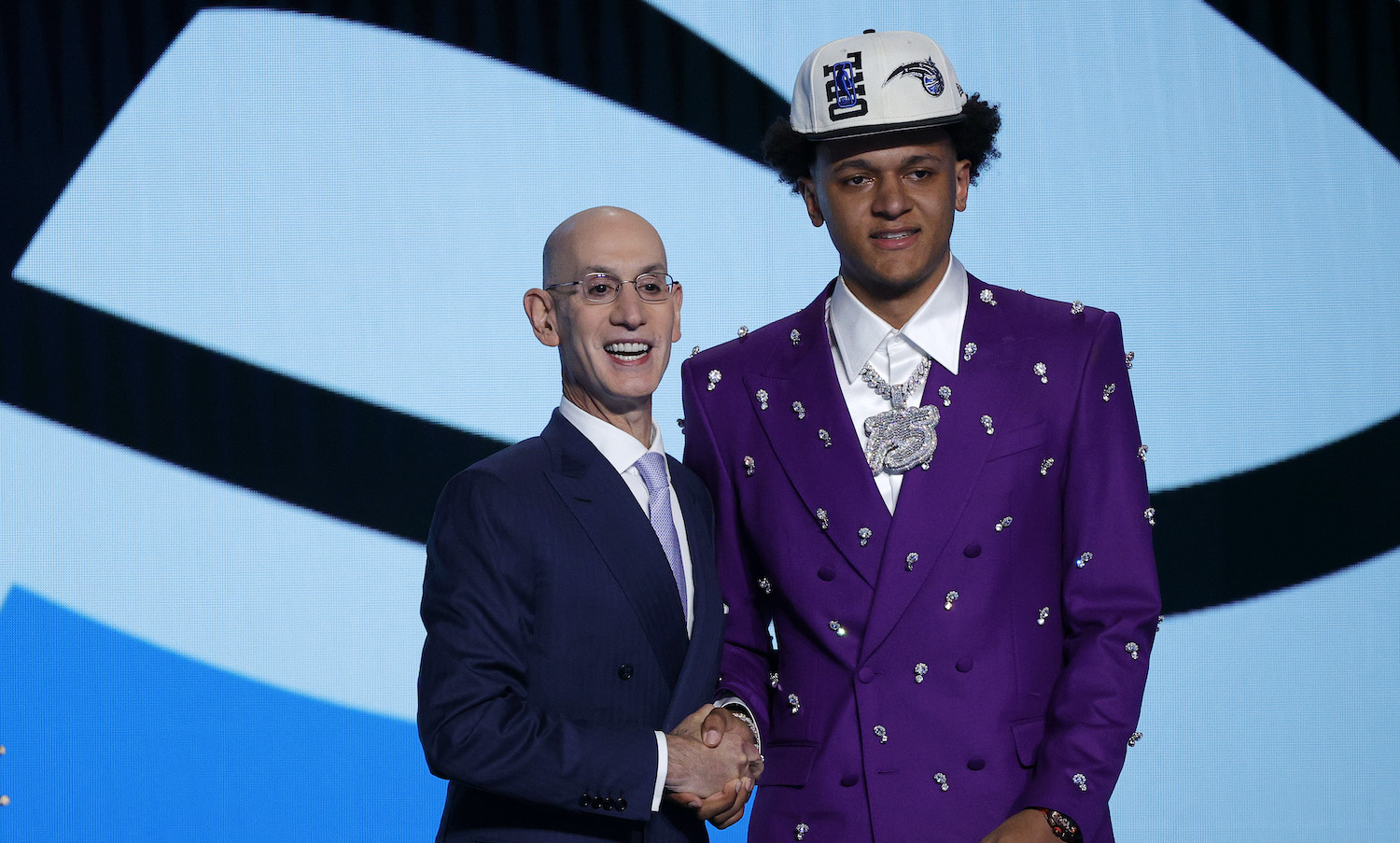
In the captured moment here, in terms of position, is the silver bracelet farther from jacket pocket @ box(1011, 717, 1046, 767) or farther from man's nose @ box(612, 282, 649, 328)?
man's nose @ box(612, 282, 649, 328)

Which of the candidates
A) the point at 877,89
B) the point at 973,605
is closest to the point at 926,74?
the point at 877,89

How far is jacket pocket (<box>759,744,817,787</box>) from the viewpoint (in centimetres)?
198

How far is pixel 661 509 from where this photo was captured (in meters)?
1.97

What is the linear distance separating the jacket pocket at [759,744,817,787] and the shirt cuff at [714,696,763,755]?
0.11 ft

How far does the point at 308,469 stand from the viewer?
151 inches

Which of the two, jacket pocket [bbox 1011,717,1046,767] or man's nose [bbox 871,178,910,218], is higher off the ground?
man's nose [bbox 871,178,910,218]

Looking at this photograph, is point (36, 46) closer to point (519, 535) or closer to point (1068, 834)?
point (519, 535)

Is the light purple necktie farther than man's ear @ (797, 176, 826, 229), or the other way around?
man's ear @ (797, 176, 826, 229)

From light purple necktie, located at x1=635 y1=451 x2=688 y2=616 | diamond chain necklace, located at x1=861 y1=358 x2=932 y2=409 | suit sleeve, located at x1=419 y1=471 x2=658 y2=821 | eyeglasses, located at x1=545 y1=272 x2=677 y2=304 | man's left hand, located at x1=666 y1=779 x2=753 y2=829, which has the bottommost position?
man's left hand, located at x1=666 y1=779 x2=753 y2=829

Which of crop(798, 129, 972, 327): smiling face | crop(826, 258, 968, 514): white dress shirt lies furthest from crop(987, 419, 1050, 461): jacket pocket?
crop(798, 129, 972, 327): smiling face

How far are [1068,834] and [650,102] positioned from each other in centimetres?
258

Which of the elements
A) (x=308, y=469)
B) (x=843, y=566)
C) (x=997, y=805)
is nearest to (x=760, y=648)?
(x=843, y=566)

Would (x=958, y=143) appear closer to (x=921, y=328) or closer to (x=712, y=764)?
(x=921, y=328)

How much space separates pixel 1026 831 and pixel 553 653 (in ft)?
2.21
